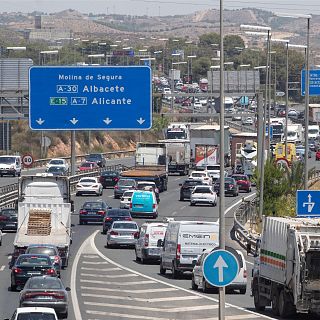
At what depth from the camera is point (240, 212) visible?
68250mm

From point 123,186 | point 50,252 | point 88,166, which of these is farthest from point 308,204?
point 88,166

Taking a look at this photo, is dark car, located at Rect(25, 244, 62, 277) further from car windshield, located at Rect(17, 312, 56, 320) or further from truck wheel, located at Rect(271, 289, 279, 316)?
car windshield, located at Rect(17, 312, 56, 320)

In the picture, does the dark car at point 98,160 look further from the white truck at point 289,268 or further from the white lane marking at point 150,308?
the white truck at point 289,268

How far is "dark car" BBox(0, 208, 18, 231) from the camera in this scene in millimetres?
65188

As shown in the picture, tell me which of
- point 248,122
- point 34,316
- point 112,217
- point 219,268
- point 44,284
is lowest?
point 248,122

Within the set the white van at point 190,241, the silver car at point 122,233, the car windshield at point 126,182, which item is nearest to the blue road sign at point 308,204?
the white van at point 190,241

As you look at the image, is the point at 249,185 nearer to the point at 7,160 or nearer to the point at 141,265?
the point at 7,160

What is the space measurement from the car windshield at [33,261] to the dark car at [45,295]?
6239 mm

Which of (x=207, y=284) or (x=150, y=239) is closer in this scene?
(x=207, y=284)

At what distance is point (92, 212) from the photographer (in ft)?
229

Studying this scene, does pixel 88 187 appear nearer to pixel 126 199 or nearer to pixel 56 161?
pixel 126 199

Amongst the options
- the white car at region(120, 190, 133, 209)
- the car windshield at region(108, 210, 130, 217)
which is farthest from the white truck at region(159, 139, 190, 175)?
the car windshield at region(108, 210, 130, 217)

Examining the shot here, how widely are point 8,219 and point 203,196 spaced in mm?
20445

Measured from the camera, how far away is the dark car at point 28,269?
40844 mm
